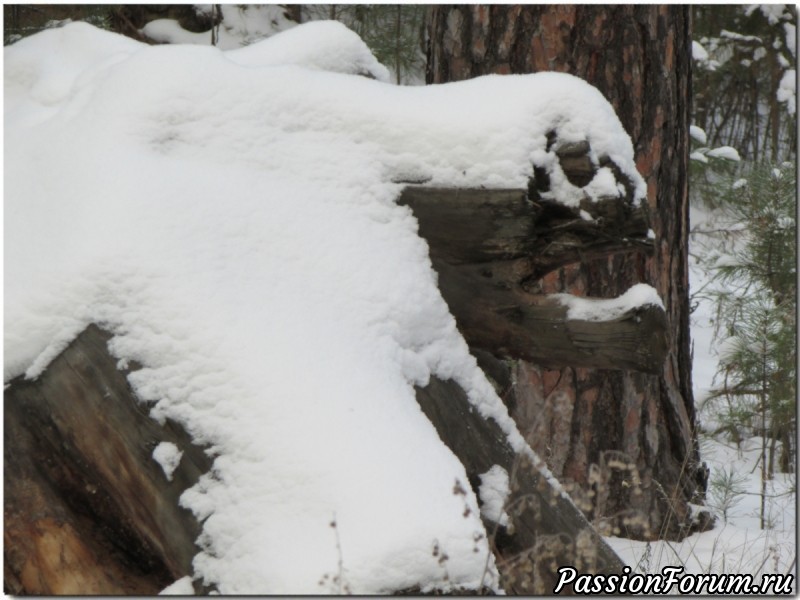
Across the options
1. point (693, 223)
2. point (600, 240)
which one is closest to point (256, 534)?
point (600, 240)

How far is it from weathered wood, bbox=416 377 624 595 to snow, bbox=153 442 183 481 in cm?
46

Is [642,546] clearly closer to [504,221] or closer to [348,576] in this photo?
[504,221]

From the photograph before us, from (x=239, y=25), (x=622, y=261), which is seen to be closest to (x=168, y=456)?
(x=622, y=261)

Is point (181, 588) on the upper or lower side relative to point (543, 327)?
lower

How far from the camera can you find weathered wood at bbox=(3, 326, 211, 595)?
59.2 inches

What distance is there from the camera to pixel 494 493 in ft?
5.36

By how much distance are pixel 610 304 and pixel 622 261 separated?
1.00 metres

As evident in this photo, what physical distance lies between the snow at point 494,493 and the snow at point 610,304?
38 centimetres

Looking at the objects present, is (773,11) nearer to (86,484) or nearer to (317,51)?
(317,51)

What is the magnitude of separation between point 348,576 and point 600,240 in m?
0.86

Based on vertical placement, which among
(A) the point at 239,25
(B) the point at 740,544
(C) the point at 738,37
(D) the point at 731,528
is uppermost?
(A) the point at 239,25

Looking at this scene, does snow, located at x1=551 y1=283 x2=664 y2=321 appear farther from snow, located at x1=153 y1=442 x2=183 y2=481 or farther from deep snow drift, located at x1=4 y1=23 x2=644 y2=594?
snow, located at x1=153 y1=442 x2=183 y2=481

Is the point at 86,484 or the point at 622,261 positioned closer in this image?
the point at 86,484

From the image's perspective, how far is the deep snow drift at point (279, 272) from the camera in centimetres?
135
